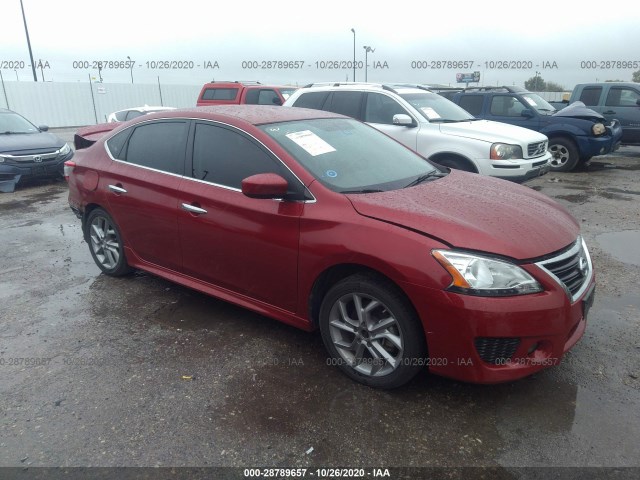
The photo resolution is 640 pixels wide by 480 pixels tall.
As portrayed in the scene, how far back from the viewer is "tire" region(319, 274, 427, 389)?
9.07 ft

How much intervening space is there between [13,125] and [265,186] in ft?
32.1

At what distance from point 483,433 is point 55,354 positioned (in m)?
2.87

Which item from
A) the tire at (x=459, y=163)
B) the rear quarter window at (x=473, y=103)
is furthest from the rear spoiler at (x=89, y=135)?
the rear quarter window at (x=473, y=103)

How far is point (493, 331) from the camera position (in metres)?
2.54

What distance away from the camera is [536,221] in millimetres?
2977

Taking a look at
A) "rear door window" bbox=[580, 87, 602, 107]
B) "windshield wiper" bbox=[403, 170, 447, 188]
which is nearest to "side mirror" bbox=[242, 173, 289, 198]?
"windshield wiper" bbox=[403, 170, 447, 188]

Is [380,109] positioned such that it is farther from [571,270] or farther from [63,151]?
[63,151]

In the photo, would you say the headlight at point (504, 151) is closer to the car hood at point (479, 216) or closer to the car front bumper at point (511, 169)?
the car front bumper at point (511, 169)

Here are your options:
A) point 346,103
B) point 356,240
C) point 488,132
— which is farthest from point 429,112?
point 356,240

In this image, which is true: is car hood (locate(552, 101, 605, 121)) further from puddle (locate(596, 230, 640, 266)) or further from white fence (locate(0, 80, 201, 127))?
white fence (locate(0, 80, 201, 127))

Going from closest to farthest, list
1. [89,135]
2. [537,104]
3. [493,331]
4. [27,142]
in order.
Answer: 1. [493,331]
2. [89,135]
3. [27,142]
4. [537,104]

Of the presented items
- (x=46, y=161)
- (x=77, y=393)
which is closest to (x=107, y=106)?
(x=46, y=161)

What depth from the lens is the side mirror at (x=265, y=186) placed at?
3.04 meters

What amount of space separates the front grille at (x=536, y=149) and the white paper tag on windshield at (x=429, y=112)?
148 centimetres
